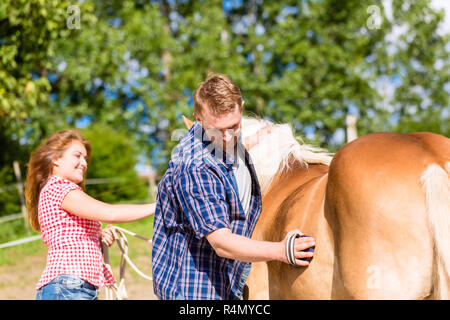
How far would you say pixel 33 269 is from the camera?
21.1ft

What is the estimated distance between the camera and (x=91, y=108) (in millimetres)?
17234

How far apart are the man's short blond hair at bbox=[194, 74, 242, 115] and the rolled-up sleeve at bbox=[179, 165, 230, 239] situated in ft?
0.73

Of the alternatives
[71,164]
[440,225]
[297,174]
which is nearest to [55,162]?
[71,164]

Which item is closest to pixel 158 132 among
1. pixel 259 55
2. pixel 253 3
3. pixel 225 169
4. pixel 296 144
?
pixel 259 55

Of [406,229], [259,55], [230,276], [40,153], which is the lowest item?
[230,276]

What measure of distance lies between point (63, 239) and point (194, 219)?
3.11 feet

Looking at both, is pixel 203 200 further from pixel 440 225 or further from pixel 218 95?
pixel 440 225

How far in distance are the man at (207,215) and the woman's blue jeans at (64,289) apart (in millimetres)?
600

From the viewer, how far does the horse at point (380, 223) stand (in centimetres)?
170

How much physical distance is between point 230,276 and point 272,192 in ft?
3.34

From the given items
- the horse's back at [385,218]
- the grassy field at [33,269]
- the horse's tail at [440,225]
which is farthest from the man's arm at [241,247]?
the grassy field at [33,269]

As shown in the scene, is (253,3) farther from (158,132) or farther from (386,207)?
(386,207)

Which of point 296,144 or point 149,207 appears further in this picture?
point 296,144

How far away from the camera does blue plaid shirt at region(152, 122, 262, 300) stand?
5.32 feet
